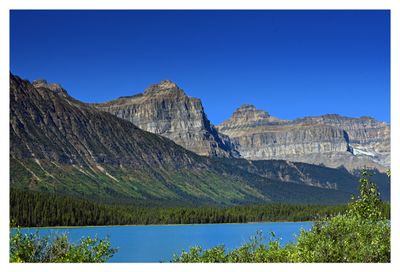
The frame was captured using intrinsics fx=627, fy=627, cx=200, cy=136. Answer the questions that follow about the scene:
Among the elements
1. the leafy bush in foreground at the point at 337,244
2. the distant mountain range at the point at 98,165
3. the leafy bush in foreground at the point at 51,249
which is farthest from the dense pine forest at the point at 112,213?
the leafy bush in foreground at the point at 51,249

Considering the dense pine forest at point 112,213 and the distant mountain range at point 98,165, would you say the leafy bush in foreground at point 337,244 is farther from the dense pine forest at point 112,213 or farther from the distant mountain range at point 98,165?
the distant mountain range at point 98,165

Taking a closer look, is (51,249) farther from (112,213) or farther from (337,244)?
(112,213)

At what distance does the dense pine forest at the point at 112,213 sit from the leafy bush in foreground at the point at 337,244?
55.4 metres

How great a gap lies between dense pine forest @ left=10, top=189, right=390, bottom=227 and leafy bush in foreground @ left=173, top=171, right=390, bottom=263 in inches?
2183

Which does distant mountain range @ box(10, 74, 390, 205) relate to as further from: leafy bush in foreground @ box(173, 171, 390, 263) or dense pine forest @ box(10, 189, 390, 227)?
leafy bush in foreground @ box(173, 171, 390, 263)

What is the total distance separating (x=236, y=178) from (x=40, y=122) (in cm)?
6303

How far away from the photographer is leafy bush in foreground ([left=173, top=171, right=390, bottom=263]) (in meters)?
8.05

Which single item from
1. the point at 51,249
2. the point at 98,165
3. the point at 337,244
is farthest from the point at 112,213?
the point at 98,165

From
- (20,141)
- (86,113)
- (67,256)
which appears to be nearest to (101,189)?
(20,141)

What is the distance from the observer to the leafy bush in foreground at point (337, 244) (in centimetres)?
805

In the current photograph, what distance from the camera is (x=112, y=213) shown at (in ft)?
267

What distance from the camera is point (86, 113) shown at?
198 meters
